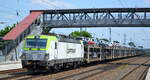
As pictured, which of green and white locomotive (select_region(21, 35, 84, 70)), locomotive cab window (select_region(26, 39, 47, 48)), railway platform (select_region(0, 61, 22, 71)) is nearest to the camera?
green and white locomotive (select_region(21, 35, 84, 70))

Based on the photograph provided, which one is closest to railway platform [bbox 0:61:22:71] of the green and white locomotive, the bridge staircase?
the green and white locomotive

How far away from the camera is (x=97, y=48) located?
42875 millimetres

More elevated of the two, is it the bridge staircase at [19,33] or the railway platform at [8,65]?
the bridge staircase at [19,33]

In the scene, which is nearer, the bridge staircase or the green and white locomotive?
the green and white locomotive

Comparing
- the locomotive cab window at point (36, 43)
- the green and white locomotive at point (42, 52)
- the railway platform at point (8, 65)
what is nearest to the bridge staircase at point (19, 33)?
the railway platform at point (8, 65)

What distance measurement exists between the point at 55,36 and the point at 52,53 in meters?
1.62

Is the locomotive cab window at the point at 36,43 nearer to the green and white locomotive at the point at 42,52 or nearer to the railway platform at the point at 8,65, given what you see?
the green and white locomotive at the point at 42,52

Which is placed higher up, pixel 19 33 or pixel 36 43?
pixel 19 33

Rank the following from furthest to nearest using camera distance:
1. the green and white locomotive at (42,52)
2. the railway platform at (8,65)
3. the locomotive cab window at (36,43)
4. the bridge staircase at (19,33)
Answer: the bridge staircase at (19,33) < the railway platform at (8,65) < the locomotive cab window at (36,43) < the green and white locomotive at (42,52)

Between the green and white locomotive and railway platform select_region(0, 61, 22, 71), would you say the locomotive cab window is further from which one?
railway platform select_region(0, 61, 22, 71)

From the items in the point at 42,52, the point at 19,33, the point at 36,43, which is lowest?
the point at 42,52

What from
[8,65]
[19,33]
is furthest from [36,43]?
[19,33]

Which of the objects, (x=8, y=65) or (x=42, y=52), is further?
(x=8, y=65)

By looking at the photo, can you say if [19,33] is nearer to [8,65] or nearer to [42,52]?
[8,65]
